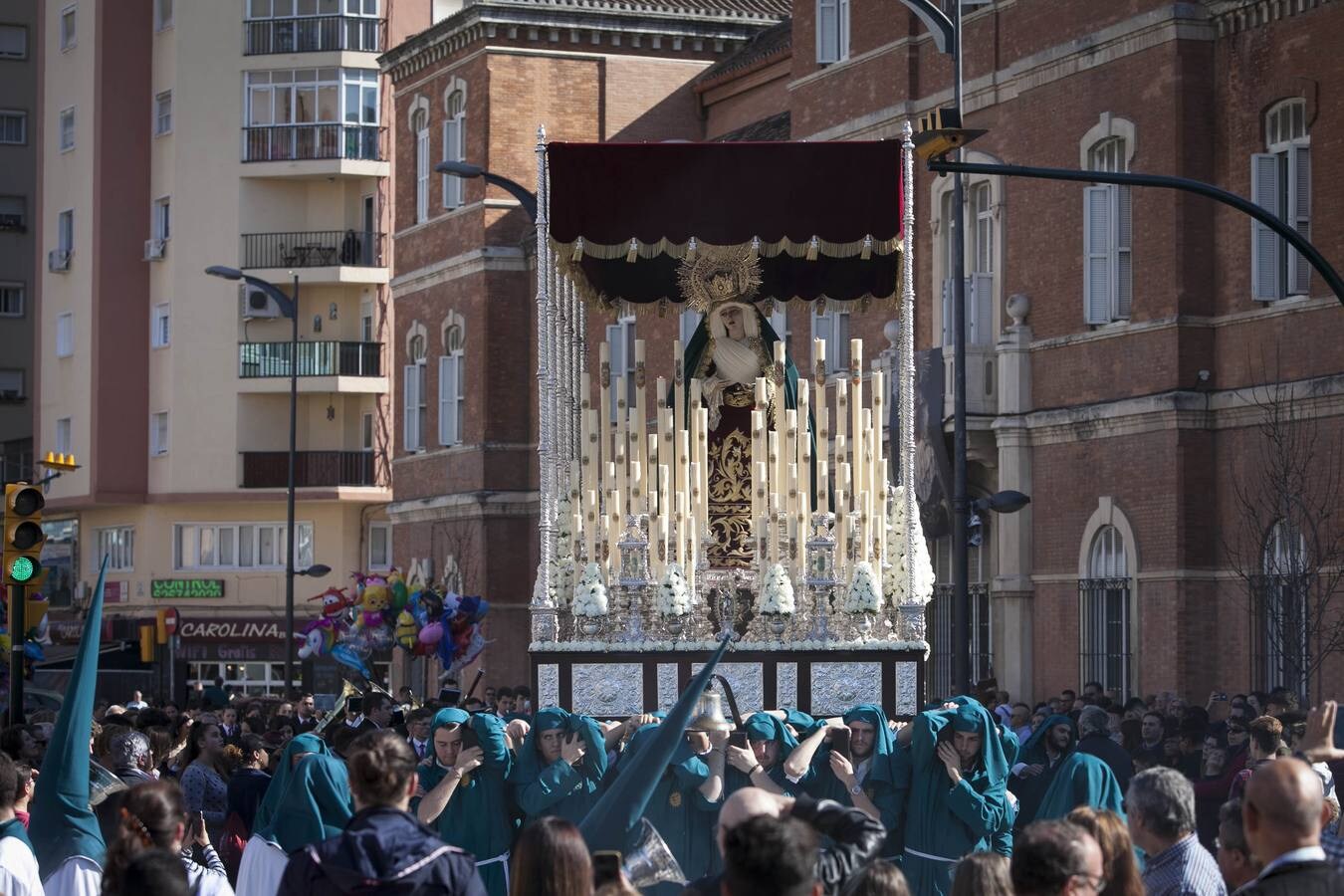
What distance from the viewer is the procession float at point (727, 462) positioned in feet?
51.8

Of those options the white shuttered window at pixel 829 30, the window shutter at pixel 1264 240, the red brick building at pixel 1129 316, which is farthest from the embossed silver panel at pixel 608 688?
the white shuttered window at pixel 829 30

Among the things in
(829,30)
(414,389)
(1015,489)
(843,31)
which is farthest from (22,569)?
(414,389)

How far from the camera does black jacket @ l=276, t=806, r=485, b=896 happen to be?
23.1ft

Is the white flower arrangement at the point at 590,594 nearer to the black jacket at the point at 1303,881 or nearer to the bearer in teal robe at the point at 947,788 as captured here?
the bearer in teal robe at the point at 947,788

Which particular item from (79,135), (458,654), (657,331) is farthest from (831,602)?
(79,135)

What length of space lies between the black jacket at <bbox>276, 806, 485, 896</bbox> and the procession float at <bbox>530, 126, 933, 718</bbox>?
8.55 meters

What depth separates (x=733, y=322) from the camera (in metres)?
16.9

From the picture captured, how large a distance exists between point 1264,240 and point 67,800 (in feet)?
57.9

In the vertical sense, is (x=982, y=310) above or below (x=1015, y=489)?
above

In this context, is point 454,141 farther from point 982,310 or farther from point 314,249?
point 982,310

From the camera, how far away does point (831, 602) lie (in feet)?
52.1

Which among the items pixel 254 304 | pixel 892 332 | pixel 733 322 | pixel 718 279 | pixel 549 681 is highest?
pixel 254 304

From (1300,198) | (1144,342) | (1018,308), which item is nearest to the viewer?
(1300,198)

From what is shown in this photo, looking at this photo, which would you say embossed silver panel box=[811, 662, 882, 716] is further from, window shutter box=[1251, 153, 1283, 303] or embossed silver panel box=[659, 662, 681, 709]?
window shutter box=[1251, 153, 1283, 303]
